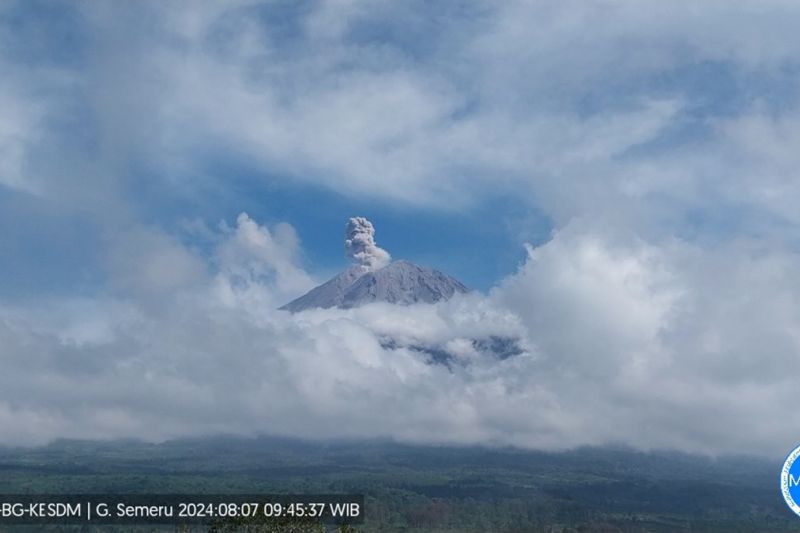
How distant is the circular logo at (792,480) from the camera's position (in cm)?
5422

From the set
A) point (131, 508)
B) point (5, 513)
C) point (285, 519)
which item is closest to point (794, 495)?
point (285, 519)

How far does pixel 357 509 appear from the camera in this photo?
342 ft

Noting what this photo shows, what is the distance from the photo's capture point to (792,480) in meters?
54.7

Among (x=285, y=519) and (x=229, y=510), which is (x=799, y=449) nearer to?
(x=285, y=519)

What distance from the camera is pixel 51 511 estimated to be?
179m

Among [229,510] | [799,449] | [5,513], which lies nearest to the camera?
[799,449]

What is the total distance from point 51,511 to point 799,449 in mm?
169207

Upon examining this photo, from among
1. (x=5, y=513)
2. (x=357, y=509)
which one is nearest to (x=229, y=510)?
(x=357, y=509)

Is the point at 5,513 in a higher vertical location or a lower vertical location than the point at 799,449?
lower

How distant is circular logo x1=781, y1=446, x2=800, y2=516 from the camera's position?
5422 centimetres

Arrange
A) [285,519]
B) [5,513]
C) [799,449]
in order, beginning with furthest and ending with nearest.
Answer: [5,513] → [285,519] → [799,449]

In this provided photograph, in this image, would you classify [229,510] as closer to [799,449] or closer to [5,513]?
[799,449]

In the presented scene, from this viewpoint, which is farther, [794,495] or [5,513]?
[5,513]

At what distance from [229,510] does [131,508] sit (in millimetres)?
92890
